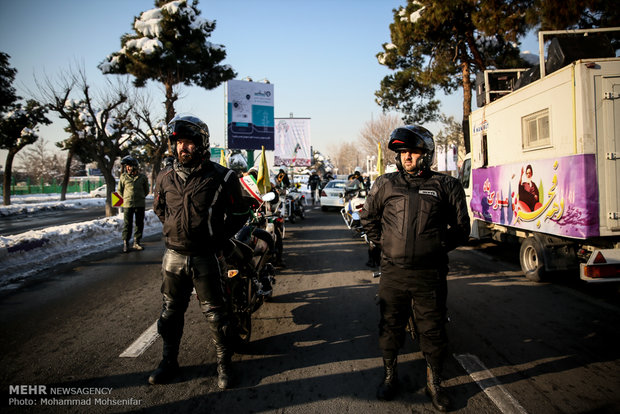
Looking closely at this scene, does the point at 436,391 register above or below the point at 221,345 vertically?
below

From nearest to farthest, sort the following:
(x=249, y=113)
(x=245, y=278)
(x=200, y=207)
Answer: (x=200, y=207) < (x=245, y=278) < (x=249, y=113)

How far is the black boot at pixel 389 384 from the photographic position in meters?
2.72

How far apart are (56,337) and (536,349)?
4779 mm

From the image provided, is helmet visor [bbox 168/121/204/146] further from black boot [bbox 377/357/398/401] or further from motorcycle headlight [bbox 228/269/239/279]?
black boot [bbox 377/357/398/401]

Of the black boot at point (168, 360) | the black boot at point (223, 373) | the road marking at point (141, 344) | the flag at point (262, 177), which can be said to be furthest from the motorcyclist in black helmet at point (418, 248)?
the flag at point (262, 177)

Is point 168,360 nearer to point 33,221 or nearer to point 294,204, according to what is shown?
point 294,204

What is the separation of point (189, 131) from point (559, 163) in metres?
4.61

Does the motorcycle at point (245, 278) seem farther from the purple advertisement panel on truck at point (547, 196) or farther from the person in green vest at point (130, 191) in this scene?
the person in green vest at point (130, 191)

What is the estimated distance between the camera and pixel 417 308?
2738 mm

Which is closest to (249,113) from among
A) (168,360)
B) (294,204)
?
(294,204)

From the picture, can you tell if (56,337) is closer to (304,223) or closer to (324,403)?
(324,403)

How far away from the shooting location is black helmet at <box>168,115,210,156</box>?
3.01m

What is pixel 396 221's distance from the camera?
279 cm

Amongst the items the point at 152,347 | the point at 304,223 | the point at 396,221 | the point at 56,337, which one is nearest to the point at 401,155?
the point at 396,221
